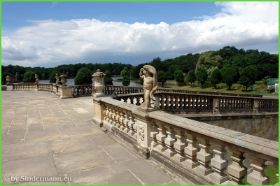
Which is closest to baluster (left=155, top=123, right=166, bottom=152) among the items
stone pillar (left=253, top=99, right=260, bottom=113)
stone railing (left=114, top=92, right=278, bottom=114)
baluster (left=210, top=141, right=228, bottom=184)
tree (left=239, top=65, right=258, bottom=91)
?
baluster (left=210, top=141, right=228, bottom=184)

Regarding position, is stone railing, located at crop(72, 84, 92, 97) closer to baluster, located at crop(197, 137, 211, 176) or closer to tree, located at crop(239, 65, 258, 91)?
baluster, located at crop(197, 137, 211, 176)

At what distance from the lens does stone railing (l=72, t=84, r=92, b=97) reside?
22.3 m

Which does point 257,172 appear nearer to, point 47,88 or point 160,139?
point 160,139

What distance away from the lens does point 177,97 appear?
13.2 m

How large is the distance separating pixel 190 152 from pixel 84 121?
6811mm

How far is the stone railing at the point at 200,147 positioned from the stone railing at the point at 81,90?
15.4m

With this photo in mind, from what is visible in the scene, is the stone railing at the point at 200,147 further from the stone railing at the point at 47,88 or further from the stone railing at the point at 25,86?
the stone railing at the point at 25,86

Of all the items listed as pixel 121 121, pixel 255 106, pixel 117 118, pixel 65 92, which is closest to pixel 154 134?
pixel 121 121

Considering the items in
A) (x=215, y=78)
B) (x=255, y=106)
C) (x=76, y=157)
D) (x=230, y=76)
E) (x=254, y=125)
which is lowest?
(x=254, y=125)

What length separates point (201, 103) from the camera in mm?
13625

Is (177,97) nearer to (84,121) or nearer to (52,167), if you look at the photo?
(84,121)

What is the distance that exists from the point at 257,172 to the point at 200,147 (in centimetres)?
118

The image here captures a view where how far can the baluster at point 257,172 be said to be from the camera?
351 cm

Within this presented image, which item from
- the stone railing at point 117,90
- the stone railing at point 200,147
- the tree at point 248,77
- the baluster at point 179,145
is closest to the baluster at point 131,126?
the stone railing at point 200,147
